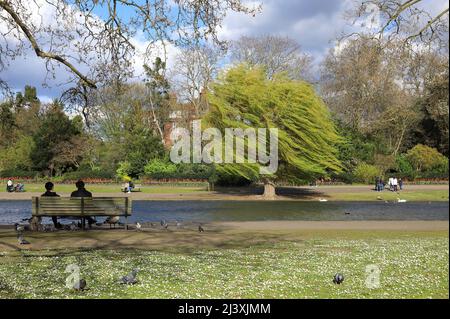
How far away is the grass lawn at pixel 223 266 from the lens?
6934mm

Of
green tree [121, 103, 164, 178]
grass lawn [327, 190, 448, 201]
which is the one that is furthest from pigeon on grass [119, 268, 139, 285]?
green tree [121, 103, 164, 178]

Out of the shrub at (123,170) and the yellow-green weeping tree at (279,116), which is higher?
the yellow-green weeping tree at (279,116)

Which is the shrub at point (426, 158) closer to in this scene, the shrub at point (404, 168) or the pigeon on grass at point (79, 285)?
the shrub at point (404, 168)

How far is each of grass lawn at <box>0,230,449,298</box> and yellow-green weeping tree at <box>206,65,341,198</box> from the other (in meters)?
24.0

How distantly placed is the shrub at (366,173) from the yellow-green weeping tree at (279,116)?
52.7 feet

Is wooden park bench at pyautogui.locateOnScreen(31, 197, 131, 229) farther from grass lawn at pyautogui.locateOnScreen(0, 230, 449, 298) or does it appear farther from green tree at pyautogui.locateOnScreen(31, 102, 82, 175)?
green tree at pyautogui.locateOnScreen(31, 102, 82, 175)

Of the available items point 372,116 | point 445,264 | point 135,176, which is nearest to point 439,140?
point 372,116

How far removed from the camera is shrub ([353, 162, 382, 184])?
54.4 metres

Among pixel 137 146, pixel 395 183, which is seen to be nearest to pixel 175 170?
pixel 137 146

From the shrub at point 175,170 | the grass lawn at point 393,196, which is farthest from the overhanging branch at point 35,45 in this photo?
the shrub at point 175,170

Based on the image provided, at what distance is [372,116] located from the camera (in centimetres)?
5744

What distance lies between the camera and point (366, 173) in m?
54.5

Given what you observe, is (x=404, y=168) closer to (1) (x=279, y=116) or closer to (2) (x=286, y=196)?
(2) (x=286, y=196)

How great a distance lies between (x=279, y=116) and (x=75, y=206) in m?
24.9
